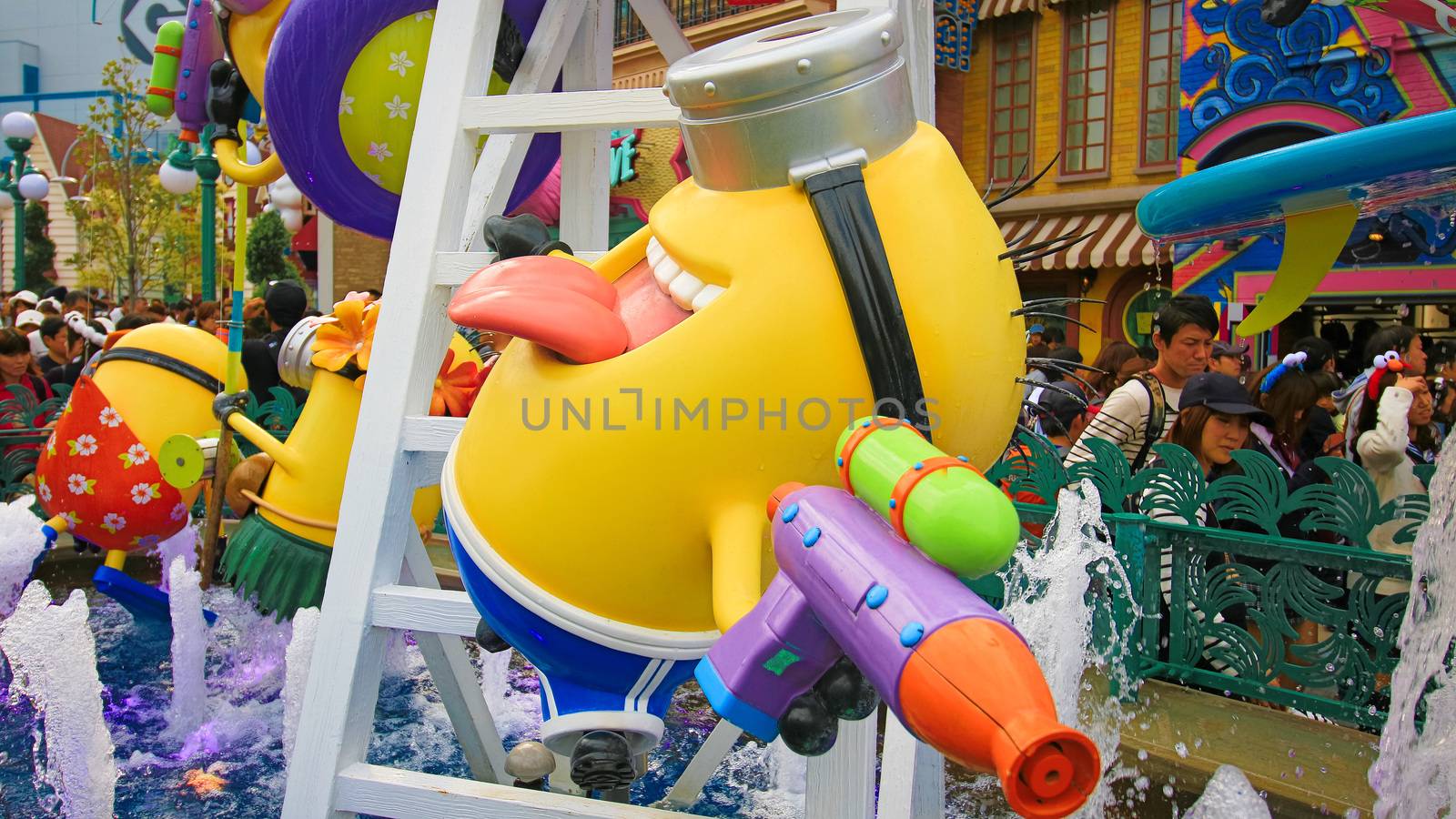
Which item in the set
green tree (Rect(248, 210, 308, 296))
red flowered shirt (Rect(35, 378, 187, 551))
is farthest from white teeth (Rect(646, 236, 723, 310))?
green tree (Rect(248, 210, 308, 296))

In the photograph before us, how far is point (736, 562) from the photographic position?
49.7 inches

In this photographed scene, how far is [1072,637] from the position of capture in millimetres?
3104

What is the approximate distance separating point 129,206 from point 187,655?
697 inches

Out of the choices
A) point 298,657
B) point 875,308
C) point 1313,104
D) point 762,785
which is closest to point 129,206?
point 1313,104

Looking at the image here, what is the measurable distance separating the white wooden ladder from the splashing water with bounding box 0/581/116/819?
4.09 feet

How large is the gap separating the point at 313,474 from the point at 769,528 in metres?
2.13

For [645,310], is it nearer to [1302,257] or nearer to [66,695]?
[1302,257]

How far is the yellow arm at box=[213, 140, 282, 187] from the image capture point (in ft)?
9.16

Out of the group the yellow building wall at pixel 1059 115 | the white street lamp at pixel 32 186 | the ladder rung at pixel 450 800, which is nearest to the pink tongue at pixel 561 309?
the ladder rung at pixel 450 800

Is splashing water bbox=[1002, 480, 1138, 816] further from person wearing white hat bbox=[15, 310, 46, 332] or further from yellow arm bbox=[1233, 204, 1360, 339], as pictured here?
person wearing white hat bbox=[15, 310, 46, 332]

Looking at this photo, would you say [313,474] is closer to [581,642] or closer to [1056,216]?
[581,642]

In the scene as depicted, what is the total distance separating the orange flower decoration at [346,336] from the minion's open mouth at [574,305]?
177 centimetres

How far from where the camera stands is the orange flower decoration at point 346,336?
3.02 m

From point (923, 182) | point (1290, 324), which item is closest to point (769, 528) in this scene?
point (923, 182)
